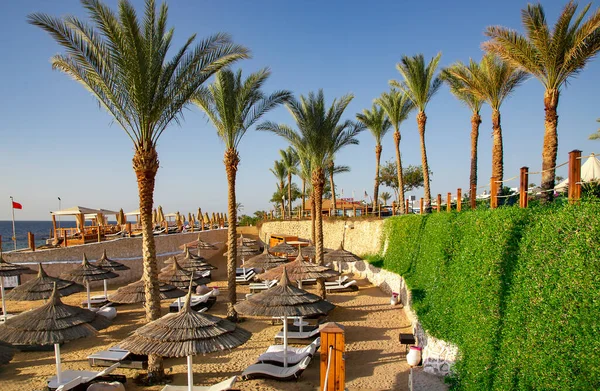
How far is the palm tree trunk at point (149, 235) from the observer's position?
912 centimetres

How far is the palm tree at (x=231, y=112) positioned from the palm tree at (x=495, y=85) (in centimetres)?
888

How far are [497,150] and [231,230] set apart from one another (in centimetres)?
1147

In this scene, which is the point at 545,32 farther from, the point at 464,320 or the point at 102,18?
the point at 102,18

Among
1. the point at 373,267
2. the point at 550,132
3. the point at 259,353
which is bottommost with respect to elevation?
the point at 259,353

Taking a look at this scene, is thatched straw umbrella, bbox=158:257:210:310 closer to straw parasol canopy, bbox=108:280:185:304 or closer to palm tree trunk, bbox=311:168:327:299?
straw parasol canopy, bbox=108:280:185:304

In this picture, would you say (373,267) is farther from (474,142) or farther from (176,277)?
(176,277)

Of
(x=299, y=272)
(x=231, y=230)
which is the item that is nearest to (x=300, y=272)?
(x=299, y=272)

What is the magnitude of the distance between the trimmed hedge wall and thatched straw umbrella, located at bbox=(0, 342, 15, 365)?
314 inches

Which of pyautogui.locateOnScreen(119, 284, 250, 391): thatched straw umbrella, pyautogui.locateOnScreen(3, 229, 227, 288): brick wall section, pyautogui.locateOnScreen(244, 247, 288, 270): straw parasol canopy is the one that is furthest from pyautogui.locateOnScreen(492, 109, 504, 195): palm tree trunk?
pyautogui.locateOnScreen(3, 229, 227, 288): brick wall section

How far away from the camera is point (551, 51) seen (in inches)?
436

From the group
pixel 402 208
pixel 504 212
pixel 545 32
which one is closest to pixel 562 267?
pixel 504 212

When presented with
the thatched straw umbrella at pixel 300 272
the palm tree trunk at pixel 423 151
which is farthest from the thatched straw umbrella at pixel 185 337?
the palm tree trunk at pixel 423 151

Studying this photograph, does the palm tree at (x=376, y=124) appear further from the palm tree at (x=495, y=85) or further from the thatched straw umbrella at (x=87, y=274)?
the thatched straw umbrella at (x=87, y=274)

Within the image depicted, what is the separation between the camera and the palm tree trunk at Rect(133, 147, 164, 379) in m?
9.12
